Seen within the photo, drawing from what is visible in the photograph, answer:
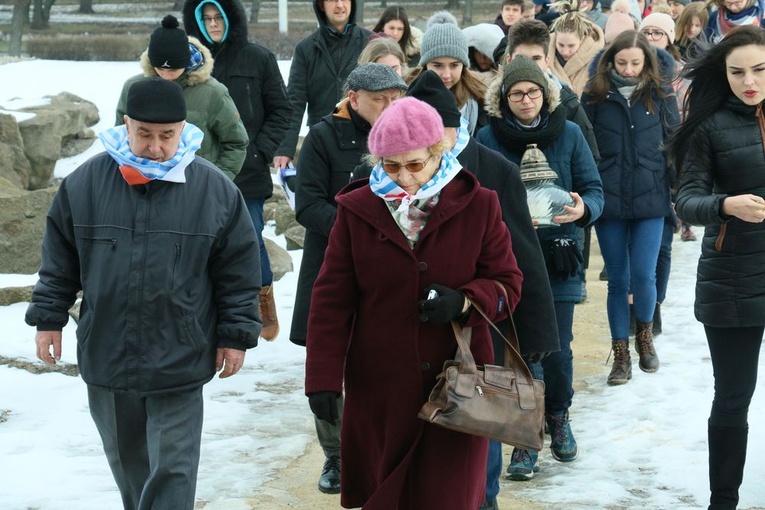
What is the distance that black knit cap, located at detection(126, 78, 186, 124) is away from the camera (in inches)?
175

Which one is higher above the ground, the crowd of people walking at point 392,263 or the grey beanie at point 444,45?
the grey beanie at point 444,45

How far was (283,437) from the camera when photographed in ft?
21.5

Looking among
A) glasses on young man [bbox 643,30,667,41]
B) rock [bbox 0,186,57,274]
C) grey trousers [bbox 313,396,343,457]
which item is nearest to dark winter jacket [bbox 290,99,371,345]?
grey trousers [bbox 313,396,343,457]

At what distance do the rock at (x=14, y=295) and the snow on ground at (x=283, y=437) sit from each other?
8cm

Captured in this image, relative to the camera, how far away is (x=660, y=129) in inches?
295

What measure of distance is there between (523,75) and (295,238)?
5.90 metres

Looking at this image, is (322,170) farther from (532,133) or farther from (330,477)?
(330,477)

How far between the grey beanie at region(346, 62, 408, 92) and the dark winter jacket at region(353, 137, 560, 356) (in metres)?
0.60

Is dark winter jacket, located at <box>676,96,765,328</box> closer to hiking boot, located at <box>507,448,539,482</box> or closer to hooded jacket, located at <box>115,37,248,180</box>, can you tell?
hiking boot, located at <box>507,448,539,482</box>

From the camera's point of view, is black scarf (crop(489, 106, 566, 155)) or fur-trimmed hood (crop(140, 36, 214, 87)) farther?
fur-trimmed hood (crop(140, 36, 214, 87))

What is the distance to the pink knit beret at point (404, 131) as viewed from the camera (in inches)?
A: 163

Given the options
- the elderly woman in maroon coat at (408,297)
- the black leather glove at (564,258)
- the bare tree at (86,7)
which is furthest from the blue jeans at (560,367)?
the bare tree at (86,7)

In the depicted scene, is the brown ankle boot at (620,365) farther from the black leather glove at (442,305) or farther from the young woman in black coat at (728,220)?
the black leather glove at (442,305)

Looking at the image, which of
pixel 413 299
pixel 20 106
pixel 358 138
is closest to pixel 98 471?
pixel 358 138
